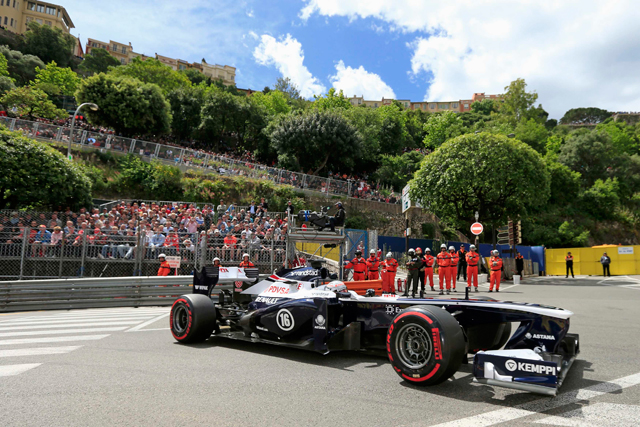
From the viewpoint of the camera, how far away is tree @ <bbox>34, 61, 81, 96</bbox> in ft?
204

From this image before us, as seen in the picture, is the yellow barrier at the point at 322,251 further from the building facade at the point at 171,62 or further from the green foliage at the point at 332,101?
the building facade at the point at 171,62

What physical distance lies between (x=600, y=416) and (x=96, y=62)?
9342 cm

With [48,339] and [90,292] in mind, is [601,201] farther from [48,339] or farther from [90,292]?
[48,339]

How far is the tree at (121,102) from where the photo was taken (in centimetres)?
3719

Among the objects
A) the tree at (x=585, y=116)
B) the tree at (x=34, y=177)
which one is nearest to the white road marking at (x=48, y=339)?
the tree at (x=34, y=177)

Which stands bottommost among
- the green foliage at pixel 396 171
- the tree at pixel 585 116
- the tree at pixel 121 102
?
the green foliage at pixel 396 171

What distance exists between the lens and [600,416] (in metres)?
3.67

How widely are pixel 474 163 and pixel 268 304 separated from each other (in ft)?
81.9

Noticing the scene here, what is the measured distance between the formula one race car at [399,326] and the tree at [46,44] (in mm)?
86187

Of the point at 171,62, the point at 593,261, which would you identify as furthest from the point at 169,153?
the point at 171,62

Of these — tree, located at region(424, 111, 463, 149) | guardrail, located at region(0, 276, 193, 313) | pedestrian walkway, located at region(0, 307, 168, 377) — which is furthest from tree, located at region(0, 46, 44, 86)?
pedestrian walkway, located at region(0, 307, 168, 377)

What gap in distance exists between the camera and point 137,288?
13.2m

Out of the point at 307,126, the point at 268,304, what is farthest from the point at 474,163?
the point at 268,304

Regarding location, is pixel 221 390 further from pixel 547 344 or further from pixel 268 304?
pixel 547 344
